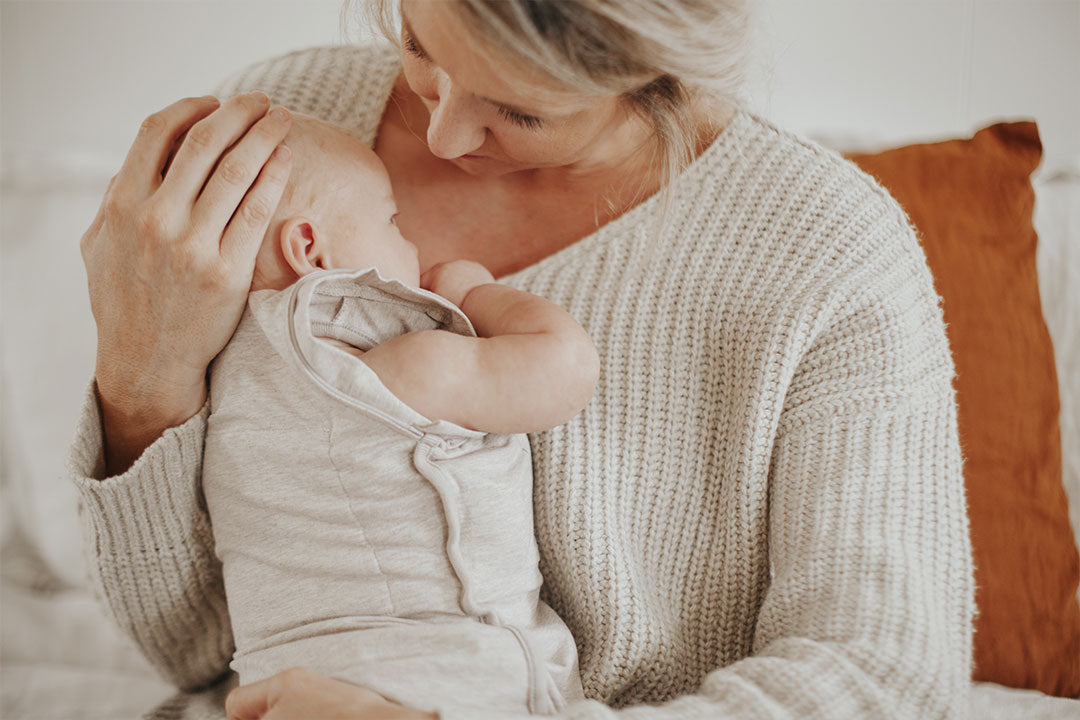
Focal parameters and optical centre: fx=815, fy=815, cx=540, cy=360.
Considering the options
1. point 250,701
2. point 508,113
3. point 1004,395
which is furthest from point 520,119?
point 1004,395

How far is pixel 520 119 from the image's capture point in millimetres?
857

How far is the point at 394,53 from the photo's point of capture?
1.22m

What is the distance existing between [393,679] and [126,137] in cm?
155

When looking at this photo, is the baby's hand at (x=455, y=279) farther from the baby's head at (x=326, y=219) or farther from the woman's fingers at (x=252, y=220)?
the woman's fingers at (x=252, y=220)

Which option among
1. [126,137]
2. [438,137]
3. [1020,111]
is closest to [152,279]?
[438,137]

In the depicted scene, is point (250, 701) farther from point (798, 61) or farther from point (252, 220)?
point (798, 61)

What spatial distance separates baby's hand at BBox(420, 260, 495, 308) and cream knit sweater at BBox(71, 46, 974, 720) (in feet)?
0.18

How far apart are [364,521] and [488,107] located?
1.46 ft

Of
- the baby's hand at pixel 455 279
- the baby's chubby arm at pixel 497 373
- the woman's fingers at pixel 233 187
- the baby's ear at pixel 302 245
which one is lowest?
the baby's chubby arm at pixel 497 373

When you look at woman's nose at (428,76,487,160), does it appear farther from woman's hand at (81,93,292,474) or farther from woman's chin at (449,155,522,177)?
woman's hand at (81,93,292,474)

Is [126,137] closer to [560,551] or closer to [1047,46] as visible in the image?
[560,551]

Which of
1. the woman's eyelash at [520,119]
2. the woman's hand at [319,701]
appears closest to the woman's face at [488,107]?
the woman's eyelash at [520,119]

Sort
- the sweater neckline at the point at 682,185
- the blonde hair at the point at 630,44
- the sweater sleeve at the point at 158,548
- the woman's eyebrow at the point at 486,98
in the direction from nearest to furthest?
1. the blonde hair at the point at 630,44
2. the woman's eyebrow at the point at 486,98
3. the sweater sleeve at the point at 158,548
4. the sweater neckline at the point at 682,185

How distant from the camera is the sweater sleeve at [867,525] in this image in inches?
31.6
